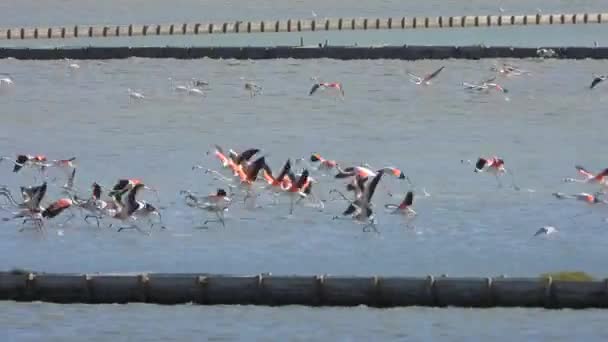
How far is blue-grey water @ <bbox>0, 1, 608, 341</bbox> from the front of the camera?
2480 cm

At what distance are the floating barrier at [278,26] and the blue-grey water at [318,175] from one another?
6.09 m

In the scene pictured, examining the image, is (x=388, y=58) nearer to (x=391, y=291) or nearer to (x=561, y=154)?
(x=561, y=154)

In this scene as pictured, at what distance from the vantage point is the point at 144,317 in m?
A: 25.0

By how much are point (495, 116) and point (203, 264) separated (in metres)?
22.1

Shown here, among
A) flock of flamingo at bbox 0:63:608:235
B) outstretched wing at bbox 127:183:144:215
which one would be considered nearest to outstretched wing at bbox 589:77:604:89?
flock of flamingo at bbox 0:63:608:235

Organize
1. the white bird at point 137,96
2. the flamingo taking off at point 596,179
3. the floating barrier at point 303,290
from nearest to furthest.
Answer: the floating barrier at point 303,290
the flamingo taking off at point 596,179
the white bird at point 137,96

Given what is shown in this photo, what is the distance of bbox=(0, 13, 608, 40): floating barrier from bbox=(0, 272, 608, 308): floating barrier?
5359 cm

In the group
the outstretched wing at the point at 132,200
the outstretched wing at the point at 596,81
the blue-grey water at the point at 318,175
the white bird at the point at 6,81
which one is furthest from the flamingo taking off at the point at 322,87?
the outstretched wing at the point at 132,200

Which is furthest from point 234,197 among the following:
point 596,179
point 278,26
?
point 278,26

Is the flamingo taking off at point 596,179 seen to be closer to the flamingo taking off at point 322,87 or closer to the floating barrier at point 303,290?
the floating barrier at point 303,290

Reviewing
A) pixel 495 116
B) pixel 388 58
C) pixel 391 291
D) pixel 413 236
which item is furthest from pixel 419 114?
pixel 391 291

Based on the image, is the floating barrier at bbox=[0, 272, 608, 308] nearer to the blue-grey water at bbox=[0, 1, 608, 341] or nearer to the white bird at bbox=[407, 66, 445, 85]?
the blue-grey water at bbox=[0, 1, 608, 341]

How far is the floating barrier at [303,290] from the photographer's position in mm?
25062

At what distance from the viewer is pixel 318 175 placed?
120 feet
